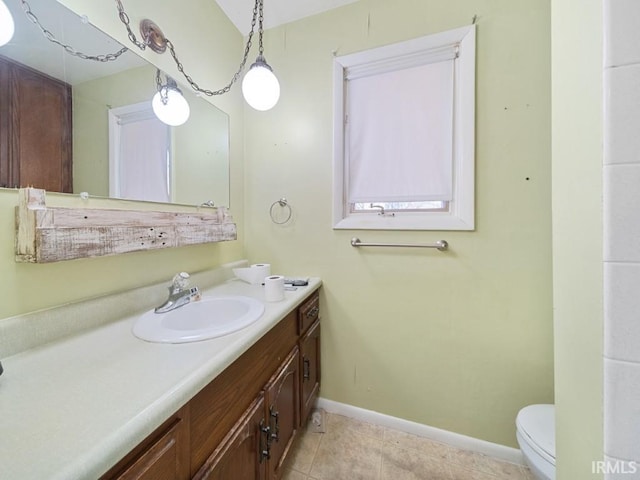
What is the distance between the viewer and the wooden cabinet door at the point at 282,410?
93 centimetres

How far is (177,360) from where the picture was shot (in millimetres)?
618

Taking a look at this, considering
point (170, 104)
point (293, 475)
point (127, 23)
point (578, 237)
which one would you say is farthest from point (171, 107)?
point (293, 475)

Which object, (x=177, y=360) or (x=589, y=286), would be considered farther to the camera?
(x=177, y=360)

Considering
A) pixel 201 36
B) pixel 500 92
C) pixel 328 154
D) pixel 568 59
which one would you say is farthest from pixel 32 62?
pixel 500 92

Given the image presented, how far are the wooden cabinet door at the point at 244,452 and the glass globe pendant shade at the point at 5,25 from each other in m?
1.25

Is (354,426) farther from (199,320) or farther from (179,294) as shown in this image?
(179,294)

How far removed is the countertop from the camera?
1.18ft

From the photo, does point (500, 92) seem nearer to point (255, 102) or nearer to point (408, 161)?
point (408, 161)

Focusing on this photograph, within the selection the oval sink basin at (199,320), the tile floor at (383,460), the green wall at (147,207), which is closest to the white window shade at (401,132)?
the green wall at (147,207)

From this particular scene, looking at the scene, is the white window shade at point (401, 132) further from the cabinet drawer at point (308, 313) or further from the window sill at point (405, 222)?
the cabinet drawer at point (308, 313)

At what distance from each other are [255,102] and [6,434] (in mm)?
1300

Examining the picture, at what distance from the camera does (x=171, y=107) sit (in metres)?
1.14

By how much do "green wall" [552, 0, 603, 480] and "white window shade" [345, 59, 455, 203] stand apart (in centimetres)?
66

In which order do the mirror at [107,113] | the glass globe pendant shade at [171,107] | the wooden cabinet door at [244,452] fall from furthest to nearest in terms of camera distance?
the glass globe pendant shade at [171,107] → the mirror at [107,113] → the wooden cabinet door at [244,452]
